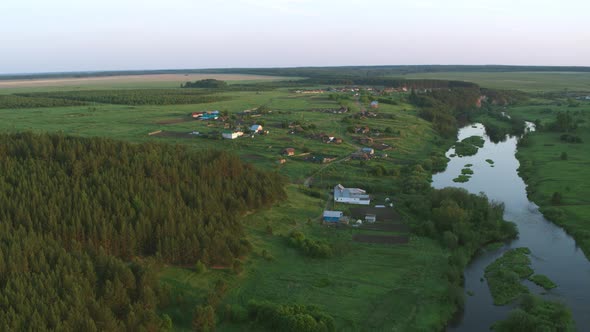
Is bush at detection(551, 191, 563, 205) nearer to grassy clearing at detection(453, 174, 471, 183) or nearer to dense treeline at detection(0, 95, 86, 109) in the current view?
grassy clearing at detection(453, 174, 471, 183)

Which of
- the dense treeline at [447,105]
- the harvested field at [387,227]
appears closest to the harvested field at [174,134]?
the harvested field at [387,227]

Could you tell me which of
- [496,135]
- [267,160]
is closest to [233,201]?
[267,160]

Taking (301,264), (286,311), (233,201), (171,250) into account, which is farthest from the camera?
(233,201)

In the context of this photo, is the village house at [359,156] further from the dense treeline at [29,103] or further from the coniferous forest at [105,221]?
the dense treeline at [29,103]

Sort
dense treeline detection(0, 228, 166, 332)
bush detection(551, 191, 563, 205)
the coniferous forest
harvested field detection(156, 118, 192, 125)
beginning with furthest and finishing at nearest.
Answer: harvested field detection(156, 118, 192, 125), bush detection(551, 191, 563, 205), the coniferous forest, dense treeline detection(0, 228, 166, 332)

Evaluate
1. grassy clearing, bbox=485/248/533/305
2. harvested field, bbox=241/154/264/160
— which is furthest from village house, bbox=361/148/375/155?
grassy clearing, bbox=485/248/533/305

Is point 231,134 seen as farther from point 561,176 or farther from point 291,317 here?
point 291,317

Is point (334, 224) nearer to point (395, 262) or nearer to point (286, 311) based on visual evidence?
point (395, 262)
